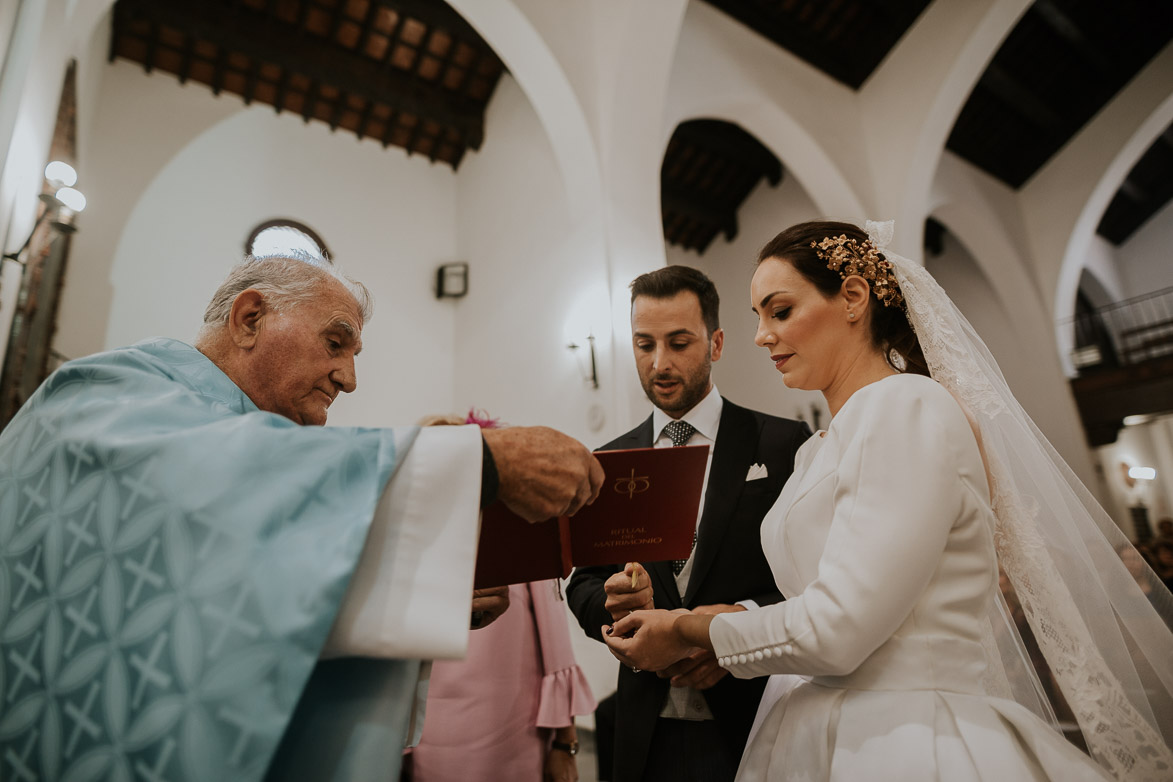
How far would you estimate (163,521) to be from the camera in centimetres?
87

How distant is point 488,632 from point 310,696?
58.4 inches

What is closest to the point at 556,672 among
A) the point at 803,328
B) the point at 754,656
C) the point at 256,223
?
the point at 754,656

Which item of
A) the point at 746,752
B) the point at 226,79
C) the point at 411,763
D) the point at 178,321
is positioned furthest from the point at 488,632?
the point at 226,79

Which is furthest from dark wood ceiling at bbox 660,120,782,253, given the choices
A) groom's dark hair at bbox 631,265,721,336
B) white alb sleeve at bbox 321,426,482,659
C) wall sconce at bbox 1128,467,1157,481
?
wall sconce at bbox 1128,467,1157,481

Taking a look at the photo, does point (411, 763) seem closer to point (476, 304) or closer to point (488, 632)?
point (488, 632)

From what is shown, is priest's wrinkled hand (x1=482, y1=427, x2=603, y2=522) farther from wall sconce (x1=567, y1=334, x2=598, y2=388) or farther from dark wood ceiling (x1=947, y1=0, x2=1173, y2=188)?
dark wood ceiling (x1=947, y1=0, x2=1173, y2=188)

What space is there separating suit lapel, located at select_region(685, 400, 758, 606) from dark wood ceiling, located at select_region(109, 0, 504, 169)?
663cm

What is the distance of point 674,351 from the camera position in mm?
2125

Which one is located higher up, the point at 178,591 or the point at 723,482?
the point at 723,482

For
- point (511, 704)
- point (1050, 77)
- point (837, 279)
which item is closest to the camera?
point (837, 279)

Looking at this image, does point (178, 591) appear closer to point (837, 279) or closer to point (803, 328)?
point (803, 328)

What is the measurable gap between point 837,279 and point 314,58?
24.4 feet

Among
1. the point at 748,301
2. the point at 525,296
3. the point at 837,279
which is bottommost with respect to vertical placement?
the point at 837,279

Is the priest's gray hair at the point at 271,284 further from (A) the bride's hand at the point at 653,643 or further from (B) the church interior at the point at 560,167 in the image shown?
(B) the church interior at the point at 560,167
